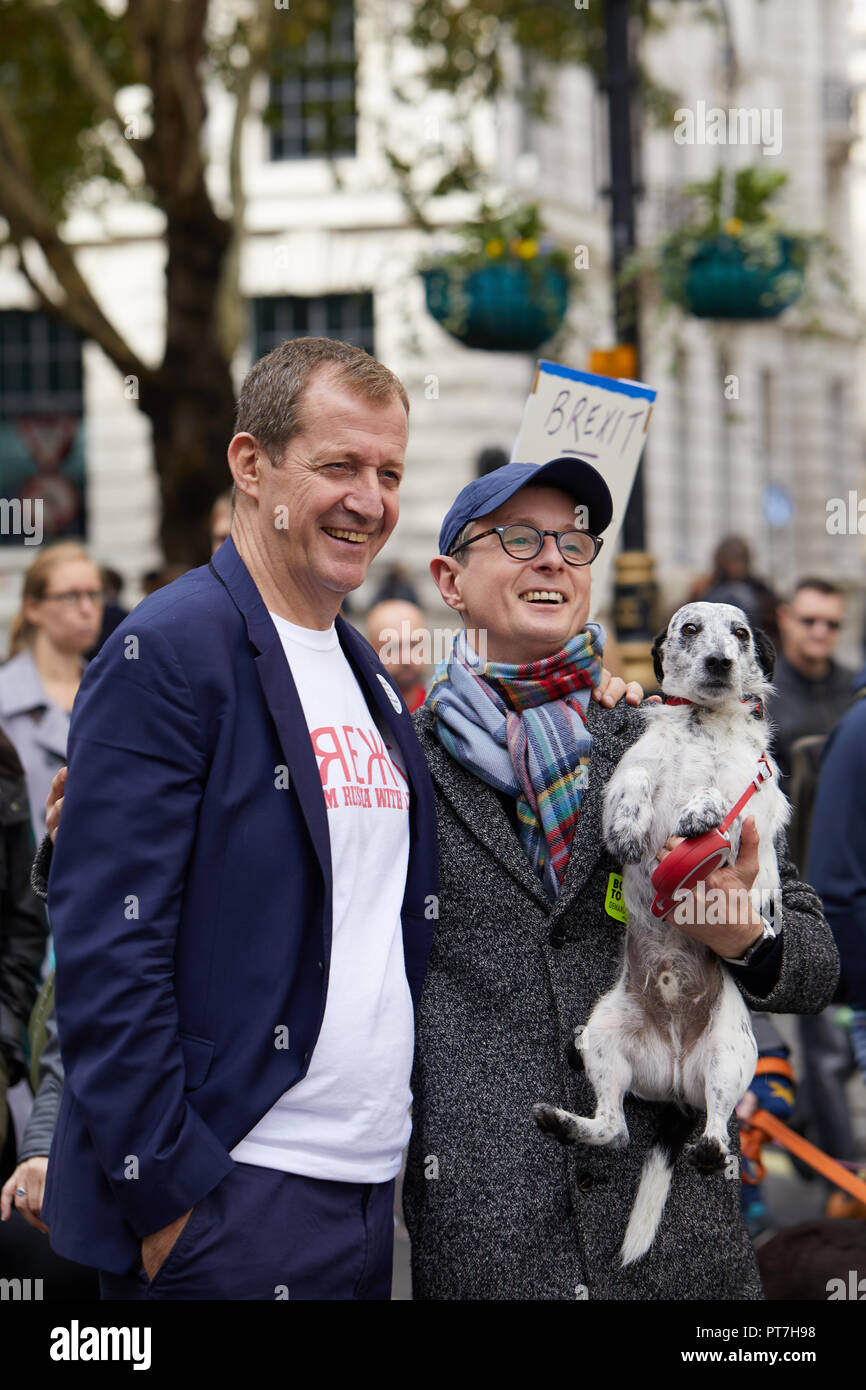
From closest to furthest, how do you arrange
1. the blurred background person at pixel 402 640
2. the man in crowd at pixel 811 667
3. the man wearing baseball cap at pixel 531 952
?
the man wearing baseball cap at pixel 531 952 → the blurred background person at pixel 402 640 → the man in crowd at pixel 811 667

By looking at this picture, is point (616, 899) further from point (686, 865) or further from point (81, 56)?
point (81, 56)

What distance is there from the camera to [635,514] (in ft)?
28.7

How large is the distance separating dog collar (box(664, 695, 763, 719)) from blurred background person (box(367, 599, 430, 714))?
9.05ft

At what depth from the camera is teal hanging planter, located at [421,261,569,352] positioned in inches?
369

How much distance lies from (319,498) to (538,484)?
1.76 ft

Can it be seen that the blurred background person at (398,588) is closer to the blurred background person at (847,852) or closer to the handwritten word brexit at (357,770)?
the blurred background person at (847,852)

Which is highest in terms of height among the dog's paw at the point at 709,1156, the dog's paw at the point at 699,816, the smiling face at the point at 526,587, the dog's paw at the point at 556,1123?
the smiling face at the point at 526,587

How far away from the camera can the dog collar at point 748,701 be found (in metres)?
3.09

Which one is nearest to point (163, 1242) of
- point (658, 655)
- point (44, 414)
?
point (658, 655)

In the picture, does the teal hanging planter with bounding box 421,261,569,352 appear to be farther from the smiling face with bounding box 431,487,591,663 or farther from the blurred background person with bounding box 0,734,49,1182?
the smiling face with bounding box 431,487,591,663

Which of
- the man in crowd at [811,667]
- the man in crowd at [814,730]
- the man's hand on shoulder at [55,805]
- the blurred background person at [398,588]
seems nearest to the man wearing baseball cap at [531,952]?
the man's hand on shoulder at [55,805]

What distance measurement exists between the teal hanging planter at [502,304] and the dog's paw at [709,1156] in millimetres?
7269
